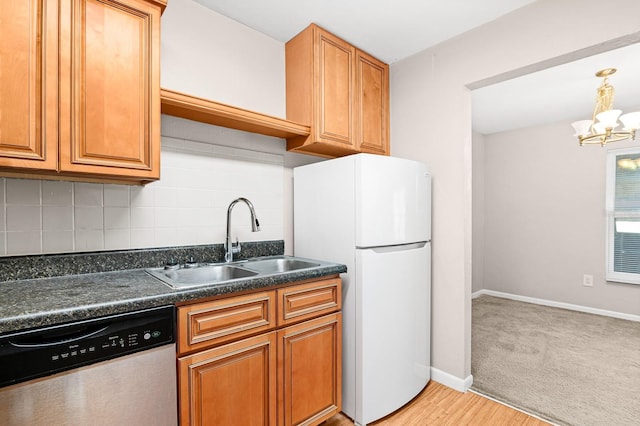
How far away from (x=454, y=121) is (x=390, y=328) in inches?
57.7

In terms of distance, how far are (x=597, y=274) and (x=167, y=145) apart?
4.83m

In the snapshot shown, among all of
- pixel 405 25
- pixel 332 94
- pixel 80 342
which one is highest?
pixel 405 25

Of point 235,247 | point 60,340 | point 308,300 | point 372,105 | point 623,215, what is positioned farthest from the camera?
point 623,215

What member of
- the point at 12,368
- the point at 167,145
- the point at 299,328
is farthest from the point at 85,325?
the point at 167,145

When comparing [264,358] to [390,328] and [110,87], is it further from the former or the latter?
[110,87]

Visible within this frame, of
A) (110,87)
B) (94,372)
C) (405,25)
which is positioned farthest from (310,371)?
(405,25)

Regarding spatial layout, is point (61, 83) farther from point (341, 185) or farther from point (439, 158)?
point (439, 158)

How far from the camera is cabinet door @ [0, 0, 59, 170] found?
1.11 m

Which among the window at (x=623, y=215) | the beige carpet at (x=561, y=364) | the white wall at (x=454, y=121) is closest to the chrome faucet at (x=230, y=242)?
the white wall at (x=454, y=121)

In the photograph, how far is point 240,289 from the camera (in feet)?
4.42

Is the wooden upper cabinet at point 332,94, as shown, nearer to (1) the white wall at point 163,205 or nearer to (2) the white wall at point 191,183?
(2) the white wall at point 191,183

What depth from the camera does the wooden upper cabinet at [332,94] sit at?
2.06 m

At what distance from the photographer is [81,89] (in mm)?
1251

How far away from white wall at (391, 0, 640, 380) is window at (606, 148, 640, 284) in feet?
9.28
